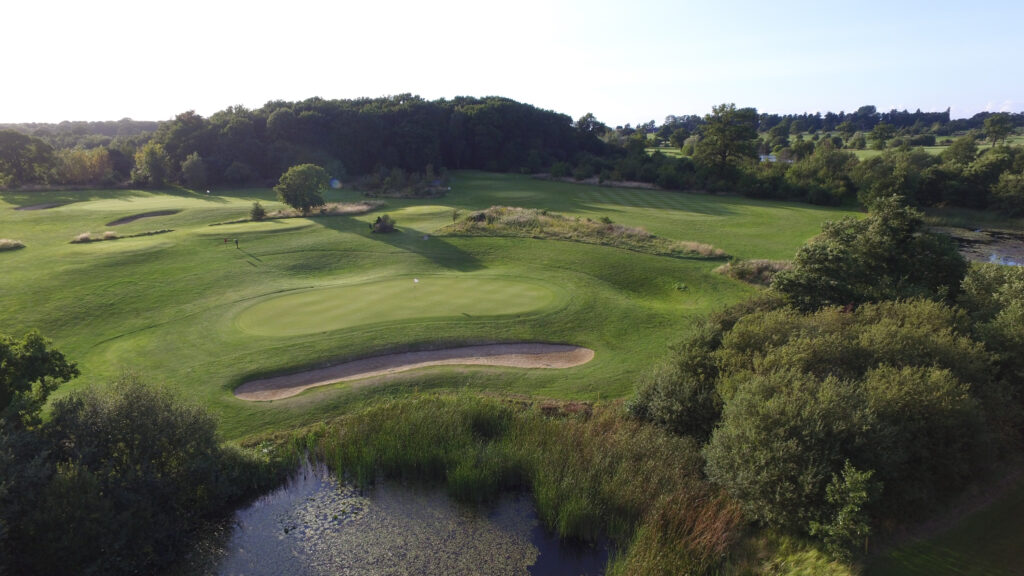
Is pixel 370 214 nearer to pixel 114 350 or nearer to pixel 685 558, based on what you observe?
pixel 114 350

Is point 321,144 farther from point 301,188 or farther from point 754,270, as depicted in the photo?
point 754,270

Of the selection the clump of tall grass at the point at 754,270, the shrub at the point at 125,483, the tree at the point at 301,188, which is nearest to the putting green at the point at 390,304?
the shrub at the point at 125,483

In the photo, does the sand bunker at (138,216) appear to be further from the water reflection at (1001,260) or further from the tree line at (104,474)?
the water reflection at (1001,260)

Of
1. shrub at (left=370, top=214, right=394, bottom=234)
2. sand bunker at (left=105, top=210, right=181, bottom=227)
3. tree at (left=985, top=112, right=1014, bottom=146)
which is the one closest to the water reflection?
shrub at (left=370, top=214, right=394, bottom=234)

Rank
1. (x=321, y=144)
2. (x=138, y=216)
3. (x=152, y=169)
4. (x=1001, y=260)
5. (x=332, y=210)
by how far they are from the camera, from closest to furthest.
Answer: (x=1001, y=260) → (x=138, y=216) → (x=332, y=210) → (x=152, y=169) → (x=321, y=144)

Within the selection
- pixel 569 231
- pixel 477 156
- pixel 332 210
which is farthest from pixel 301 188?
pixel 477 156

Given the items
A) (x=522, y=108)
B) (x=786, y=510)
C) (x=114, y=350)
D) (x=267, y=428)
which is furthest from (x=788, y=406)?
(x=522, y=108)

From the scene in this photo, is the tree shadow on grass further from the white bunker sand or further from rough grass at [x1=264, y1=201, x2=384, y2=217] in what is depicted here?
the white bunker sand
